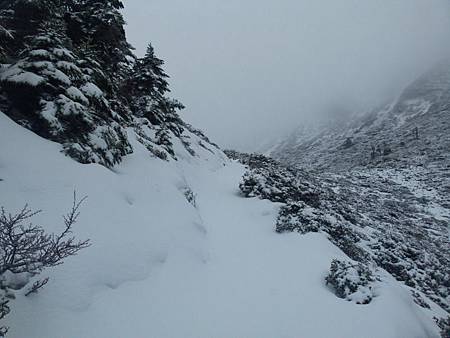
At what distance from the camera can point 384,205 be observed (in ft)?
90.4

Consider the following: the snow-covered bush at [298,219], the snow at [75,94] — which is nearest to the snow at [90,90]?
the snow at [75,94]

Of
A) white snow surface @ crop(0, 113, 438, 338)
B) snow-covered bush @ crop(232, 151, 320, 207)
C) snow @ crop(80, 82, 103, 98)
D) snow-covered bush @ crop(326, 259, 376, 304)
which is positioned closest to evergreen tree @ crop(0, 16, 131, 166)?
snow @ crop(80, 82, 103, 98)

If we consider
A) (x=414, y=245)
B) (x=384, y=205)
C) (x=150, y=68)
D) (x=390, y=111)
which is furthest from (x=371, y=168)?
(x=390, y=111)

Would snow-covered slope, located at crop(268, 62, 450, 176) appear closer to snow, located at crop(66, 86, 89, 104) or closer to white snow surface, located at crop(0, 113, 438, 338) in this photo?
white snow surface, located at crop(0, 113, 438, 338)

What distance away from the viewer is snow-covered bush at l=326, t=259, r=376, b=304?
6840 millimetres

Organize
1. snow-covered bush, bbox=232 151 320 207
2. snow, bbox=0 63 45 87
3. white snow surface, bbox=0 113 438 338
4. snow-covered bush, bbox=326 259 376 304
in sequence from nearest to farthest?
white snow surface, bbox=0 113 438 338
snow-covered bush, bbox=326 259 376 304
snow, bbox=0 63 45 87
snow-covered bush, bbox=232 151 320 207

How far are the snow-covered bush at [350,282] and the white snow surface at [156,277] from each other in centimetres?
23

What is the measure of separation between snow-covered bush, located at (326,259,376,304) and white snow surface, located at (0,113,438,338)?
226mm

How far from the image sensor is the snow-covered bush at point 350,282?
6.84 metres

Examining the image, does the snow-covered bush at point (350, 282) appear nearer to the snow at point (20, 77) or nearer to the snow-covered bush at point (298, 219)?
the snow-covered bush at point (298, 219)

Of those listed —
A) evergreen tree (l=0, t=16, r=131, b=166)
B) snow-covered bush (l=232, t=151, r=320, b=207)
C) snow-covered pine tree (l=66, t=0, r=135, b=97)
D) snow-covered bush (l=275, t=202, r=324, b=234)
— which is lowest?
snow-covered bush (l=275, t=202, r=324, b=234)

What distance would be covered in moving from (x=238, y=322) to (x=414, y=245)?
1586 centimetres

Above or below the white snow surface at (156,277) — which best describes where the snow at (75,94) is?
above

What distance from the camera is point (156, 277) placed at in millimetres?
5664
